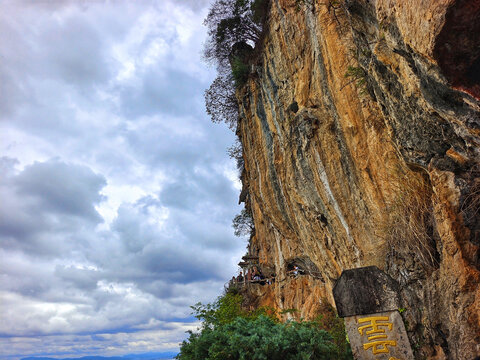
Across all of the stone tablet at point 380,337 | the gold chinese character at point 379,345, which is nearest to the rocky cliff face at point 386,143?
the stone tablet at point 380,337

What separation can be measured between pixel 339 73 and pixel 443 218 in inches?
191

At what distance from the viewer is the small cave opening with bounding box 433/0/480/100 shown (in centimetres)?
359

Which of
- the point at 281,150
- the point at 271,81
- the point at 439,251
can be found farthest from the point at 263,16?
the point at 439,251

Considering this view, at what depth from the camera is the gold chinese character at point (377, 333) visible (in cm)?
480

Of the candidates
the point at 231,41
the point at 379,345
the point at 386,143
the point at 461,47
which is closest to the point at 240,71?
the point at 231,41

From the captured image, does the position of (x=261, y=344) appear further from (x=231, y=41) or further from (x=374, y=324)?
(x=231, y=41)

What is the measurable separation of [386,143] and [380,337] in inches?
163

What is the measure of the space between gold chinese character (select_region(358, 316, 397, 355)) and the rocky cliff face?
928mm

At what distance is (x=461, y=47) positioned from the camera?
382 cm

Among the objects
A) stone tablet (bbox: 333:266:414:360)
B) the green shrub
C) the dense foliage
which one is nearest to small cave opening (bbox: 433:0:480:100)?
stone tablet (bbox: 333:266:414:360)

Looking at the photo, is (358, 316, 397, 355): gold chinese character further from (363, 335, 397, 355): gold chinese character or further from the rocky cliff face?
the rocky cliff face

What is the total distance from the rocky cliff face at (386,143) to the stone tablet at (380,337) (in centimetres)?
74

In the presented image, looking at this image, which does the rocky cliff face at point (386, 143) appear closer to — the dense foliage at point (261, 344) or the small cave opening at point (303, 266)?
the small cave opening at point (303, 266)

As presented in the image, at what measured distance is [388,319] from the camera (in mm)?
4914
